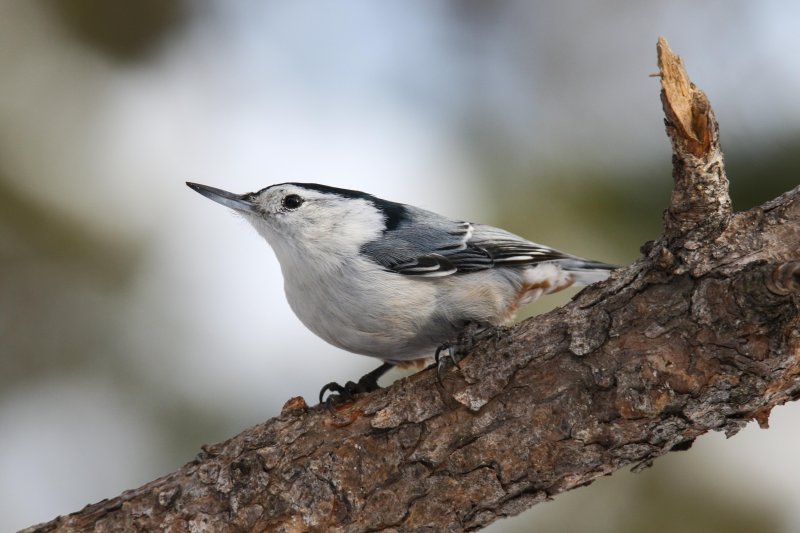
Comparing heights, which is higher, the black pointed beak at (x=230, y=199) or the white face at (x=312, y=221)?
the black pointed beak at (x=230, y=199)

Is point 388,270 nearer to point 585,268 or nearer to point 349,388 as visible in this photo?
point 349,388

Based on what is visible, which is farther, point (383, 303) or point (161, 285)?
point (161, 285)

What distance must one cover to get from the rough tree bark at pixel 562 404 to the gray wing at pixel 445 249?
32 centimetres

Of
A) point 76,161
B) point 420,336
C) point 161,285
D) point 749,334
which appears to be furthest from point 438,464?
point 76,161

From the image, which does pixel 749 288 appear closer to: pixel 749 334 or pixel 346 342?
pixel 749 334

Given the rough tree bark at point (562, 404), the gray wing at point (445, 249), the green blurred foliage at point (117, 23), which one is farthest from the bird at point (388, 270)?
the green blurred foliage at point (117, 23)

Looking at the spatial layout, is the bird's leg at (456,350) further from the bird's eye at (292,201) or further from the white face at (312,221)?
the bird's eye at (292,201)

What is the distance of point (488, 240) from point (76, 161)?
162 cm

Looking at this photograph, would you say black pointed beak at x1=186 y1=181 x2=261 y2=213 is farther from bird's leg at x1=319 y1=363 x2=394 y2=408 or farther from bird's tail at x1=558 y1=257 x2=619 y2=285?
bird's tail at x1=558 y1=257 x2=619 y2=285

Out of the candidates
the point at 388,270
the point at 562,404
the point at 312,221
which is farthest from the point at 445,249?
the point at 562,404

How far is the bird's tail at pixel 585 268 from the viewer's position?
2.16 meters

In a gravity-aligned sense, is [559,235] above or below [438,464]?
above

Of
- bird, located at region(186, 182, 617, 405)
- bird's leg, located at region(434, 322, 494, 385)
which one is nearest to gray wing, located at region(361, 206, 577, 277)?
bird, located at region(186, 182, 617, 405)

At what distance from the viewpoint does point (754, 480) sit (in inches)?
101
